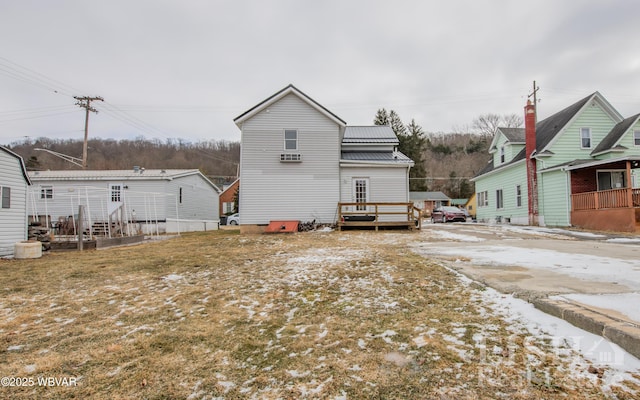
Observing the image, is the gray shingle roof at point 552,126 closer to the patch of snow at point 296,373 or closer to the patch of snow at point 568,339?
the patch of snow at point 568,339

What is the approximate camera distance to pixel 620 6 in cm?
1444

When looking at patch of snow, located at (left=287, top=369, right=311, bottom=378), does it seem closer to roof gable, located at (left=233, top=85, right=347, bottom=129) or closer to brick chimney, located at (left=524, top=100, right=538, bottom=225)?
roof gable, located at (left=233, top=85, right=347, bottom=129)

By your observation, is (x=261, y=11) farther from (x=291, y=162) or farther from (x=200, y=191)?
(x=200, y=191)

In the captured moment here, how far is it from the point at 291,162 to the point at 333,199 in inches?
116

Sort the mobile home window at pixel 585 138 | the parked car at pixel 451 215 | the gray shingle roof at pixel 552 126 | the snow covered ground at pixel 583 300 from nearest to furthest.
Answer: the snow covered ground at pixel 583 300
the gray shingle roof at pixel 552 126
the mobile home window at pixel 585 138
the parked car at pixel 451 215

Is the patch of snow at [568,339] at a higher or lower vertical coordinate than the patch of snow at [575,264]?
lower

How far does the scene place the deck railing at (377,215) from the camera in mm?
15535

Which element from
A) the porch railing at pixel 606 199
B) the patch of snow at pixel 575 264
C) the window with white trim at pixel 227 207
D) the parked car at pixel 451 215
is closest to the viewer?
the patch of snow at pixel 575 264

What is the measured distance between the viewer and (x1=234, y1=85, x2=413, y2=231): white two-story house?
632 inches

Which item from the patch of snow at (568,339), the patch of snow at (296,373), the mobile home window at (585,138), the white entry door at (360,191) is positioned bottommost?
the patch of snow at (296,373)

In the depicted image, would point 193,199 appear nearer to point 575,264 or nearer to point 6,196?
point 6,196

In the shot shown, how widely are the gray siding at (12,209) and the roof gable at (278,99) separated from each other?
8947 millimetres

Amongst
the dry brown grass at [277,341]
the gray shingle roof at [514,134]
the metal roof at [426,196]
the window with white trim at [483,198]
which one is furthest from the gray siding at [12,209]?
the metal roof at [426,196]

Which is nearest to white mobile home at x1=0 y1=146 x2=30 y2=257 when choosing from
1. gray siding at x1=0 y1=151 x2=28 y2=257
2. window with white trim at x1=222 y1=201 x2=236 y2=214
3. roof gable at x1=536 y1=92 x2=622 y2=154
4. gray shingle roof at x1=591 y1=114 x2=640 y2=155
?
gray siding at x1=0 y1=151 x2=28 y2=257
